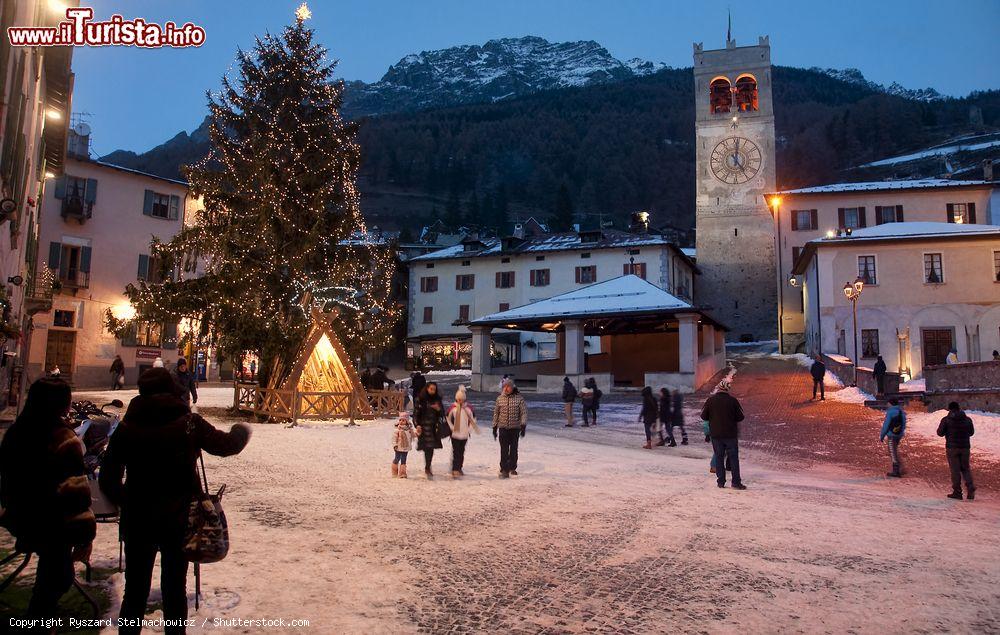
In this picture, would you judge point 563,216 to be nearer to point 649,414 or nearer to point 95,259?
point 95,259

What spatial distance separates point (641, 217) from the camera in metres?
58.6

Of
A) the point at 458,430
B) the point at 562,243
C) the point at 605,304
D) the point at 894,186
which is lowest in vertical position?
the point at 458,430

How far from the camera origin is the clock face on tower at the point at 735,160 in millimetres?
58406

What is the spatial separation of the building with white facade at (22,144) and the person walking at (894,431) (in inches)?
575

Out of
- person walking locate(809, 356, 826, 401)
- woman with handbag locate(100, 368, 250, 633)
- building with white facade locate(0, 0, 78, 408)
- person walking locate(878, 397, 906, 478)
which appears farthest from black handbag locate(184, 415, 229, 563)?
person walking locate(809, 356, 826, 401)

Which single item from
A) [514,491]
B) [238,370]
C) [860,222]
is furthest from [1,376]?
[860,222]

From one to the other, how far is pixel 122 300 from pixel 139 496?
→ 3290 centimetres

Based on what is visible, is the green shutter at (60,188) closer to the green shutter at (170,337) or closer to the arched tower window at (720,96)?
the green shutter at (170,337)

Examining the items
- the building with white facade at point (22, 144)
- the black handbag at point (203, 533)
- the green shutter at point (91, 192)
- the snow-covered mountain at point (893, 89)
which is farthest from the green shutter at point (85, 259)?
the snow-covered mountain at point (893, 89)

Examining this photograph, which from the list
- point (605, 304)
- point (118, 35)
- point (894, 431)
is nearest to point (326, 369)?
point (118, 35)

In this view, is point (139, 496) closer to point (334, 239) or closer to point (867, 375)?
point (334, 239)

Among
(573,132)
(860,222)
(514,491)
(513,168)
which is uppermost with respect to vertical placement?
(573,132)

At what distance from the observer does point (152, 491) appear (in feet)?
12.1

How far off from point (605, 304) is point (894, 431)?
19257 millimetres
